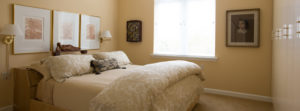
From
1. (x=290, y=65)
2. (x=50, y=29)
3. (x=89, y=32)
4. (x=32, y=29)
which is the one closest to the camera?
(x=290, y=65)

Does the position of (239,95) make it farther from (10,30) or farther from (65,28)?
(10,30)

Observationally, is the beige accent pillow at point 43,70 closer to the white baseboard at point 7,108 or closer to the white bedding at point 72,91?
A: the white bedding at point 72,91

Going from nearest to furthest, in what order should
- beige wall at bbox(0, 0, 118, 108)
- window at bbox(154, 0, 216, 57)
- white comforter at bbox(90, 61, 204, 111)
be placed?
1. white comforter at bbox(90, 61, 204, 111)
2. beige wall at bbox(0, 0, 118, 108)
3. window at bbox(154, 0, 216, 57)

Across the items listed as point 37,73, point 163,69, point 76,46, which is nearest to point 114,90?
point 163,69

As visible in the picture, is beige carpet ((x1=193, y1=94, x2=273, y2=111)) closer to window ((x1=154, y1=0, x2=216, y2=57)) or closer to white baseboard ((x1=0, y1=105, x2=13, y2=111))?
window ((x1=154, y1=0, x2=216, y2=57))

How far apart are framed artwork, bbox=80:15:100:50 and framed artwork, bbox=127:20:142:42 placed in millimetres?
Result: 770

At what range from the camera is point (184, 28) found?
431 centimetres

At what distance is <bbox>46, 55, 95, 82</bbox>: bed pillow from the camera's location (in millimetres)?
2582

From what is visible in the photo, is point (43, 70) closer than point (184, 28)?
Yes

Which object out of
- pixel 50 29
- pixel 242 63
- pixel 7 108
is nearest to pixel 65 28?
pixel 50 29

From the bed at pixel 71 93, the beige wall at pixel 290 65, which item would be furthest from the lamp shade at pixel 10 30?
the beige wall at pixel 290 65

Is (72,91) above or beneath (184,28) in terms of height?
beneath

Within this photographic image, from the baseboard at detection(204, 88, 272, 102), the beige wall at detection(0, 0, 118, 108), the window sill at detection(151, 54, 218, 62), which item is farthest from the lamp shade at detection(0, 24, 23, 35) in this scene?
the baseboard at detection(204, 88, 272, 102)

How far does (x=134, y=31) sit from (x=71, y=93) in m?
2.65
